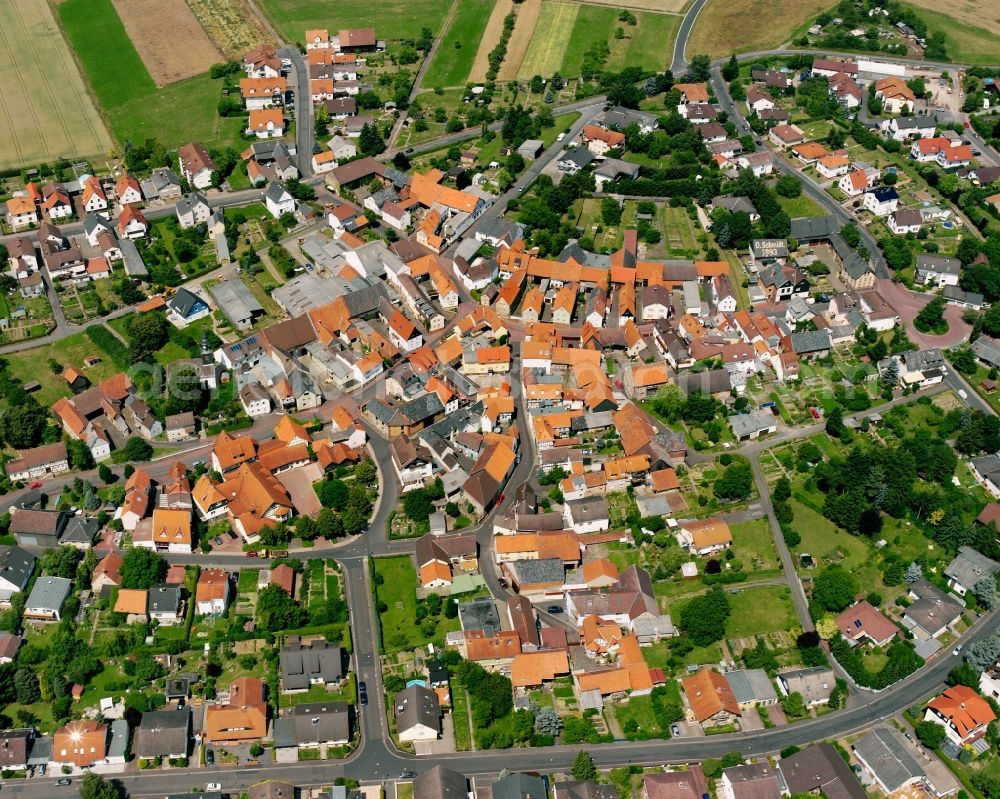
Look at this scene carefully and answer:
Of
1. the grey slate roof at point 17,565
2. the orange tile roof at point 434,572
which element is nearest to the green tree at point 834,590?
the orange tile roof at point 434,572

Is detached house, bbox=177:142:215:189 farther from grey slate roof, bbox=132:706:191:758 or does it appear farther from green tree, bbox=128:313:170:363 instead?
grey slate roof, bbox=132:706:191:758

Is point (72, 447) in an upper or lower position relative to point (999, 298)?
lower

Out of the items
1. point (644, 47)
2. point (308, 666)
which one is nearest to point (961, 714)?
point (308, 666)

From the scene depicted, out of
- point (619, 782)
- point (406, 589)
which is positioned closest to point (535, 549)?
point (406, 589)

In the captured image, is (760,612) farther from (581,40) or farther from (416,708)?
(581,40)

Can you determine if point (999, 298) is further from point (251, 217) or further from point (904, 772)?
point (251, 217)

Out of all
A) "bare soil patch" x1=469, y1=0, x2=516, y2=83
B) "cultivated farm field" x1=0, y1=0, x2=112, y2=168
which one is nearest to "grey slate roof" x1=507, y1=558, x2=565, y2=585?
"cultivated farm field" x1=0, y1=0, x2=112, y2=168

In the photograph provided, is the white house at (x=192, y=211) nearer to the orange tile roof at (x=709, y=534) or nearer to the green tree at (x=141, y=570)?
the green tree at (x=141, y=570)
